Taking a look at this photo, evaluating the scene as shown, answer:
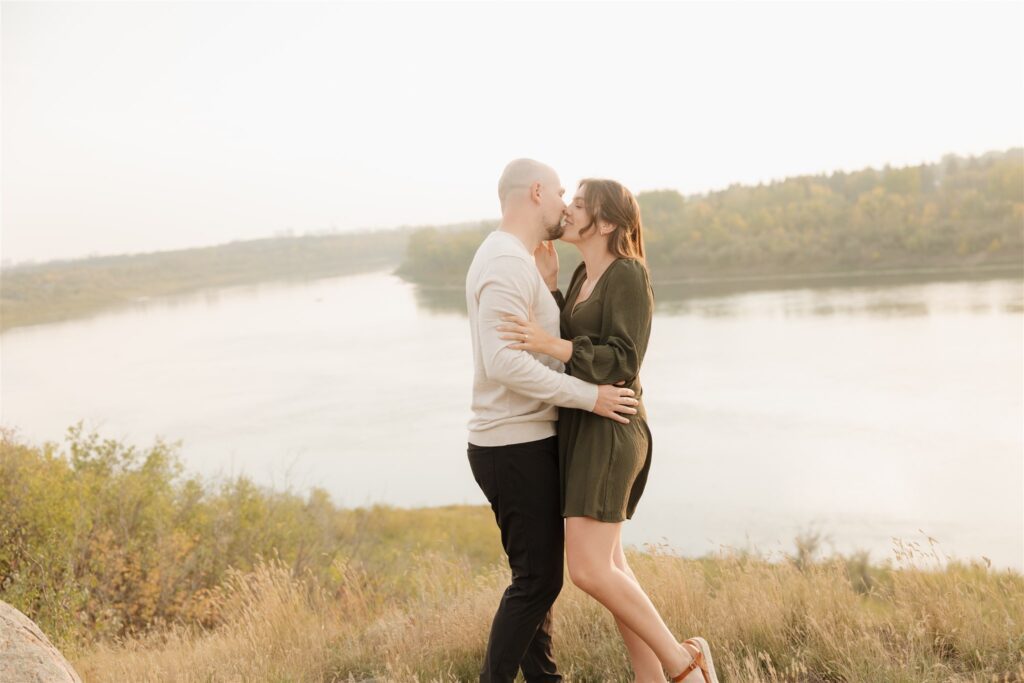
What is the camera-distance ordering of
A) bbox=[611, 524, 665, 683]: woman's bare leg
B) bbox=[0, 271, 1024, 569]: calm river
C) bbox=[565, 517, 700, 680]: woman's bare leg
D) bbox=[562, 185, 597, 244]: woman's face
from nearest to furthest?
bbox=[565, 517, 700, 680]: woman's bare leg < bbox=[562, 185, 597, 244]: woman's face < bbox=[611, 524, 665, 683]: woman's bare leg < bbox=[0, 271, 1024, 569]: calm river

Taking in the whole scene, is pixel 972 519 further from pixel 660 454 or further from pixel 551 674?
pixel 551 674

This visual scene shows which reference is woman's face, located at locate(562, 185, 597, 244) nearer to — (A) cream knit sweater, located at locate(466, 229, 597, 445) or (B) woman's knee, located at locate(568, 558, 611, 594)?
(A) cream knit sweater, located at locate(466, 229, 597, 445)

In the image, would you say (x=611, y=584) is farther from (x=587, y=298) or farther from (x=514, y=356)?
(x=587, y=298)

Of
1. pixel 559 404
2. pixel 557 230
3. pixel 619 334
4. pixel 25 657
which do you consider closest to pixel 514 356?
pixel 559 404

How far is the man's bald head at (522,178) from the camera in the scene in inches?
104

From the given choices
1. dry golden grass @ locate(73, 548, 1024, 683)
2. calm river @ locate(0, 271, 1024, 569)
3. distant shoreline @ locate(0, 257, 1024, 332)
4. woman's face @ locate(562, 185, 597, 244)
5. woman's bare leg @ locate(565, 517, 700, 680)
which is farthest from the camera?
distant shoreline @ locate(0, 257, 1024, 332)

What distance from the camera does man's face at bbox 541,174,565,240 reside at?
8.70 ft

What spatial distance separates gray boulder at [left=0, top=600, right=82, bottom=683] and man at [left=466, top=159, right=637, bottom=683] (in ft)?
4.39

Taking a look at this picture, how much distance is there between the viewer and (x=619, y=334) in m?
2.55

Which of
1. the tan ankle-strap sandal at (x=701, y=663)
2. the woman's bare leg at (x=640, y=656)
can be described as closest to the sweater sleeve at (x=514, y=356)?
the woman's bare leg at (x=640, y=656)

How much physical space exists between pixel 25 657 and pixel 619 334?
2062mm

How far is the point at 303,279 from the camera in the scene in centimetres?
11000

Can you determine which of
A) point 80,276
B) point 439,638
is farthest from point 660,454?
point 80,276

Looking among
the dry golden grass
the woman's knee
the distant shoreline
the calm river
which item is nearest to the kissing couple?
the woman's knee
